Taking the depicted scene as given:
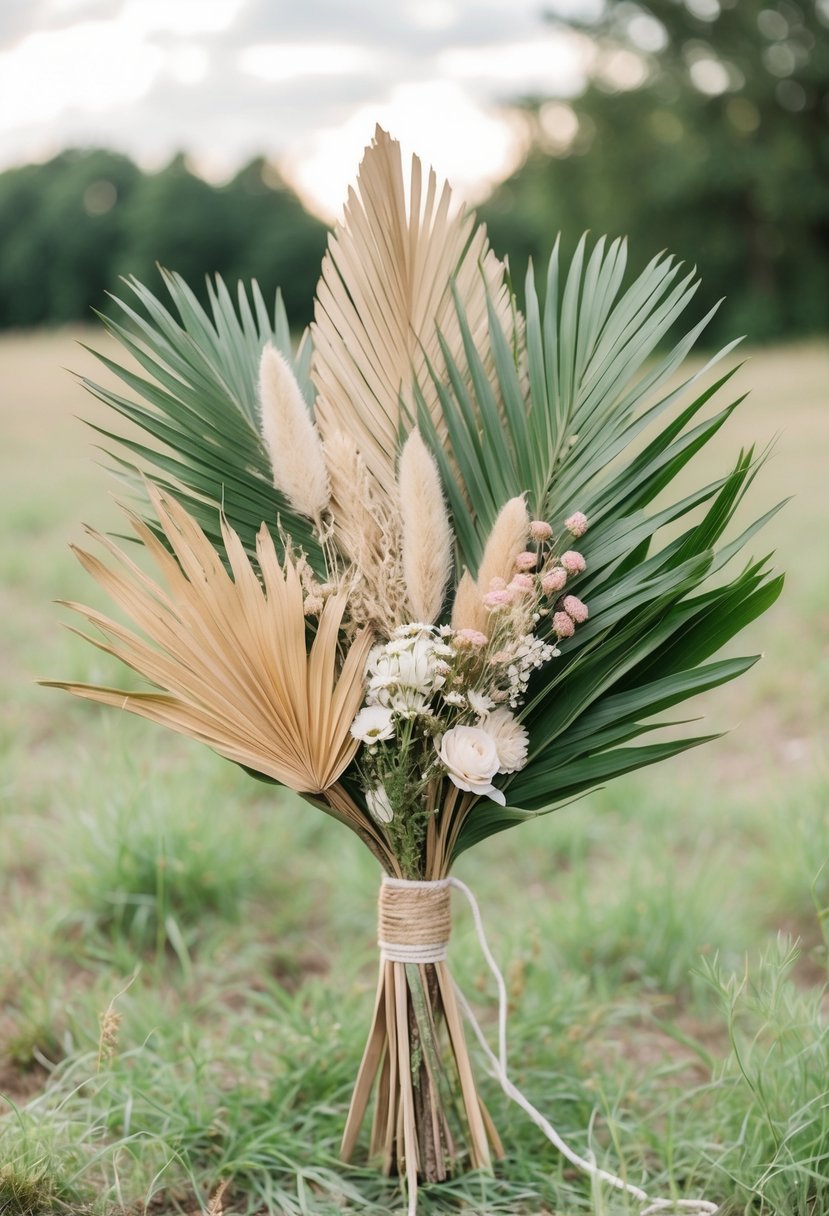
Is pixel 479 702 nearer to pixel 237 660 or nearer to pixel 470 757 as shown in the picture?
pixel 470 757

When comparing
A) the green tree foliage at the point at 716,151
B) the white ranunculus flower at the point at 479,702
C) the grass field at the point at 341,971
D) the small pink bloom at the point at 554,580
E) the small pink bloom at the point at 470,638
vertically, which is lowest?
the grass field at the point at 341,971

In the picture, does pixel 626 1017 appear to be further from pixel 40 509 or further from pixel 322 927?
pixel 40 509

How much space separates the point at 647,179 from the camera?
795 inches

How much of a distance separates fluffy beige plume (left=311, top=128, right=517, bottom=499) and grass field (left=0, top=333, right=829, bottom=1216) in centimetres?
35

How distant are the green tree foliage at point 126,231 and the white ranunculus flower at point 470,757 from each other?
77.7 feet

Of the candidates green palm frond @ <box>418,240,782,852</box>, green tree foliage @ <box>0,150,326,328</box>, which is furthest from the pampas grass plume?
green tree foliage @ <box>0,150,326,328</box>

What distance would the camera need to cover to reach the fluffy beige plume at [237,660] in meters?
1.30

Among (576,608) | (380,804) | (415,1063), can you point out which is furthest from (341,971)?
(576,608)

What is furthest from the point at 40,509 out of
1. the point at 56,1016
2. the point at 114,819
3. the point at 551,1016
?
the point at 551,1016

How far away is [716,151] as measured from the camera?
18578mm

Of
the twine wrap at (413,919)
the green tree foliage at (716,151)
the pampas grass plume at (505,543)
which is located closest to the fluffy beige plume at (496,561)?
the pampas grass plume at (505,543)

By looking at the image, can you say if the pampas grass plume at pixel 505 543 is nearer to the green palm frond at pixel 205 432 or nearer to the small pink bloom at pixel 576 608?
the small pink bloom at pixel 576 608

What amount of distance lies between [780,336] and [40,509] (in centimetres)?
1633

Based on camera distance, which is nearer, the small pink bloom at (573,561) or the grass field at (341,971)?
the small pink bloom at (573,561)
